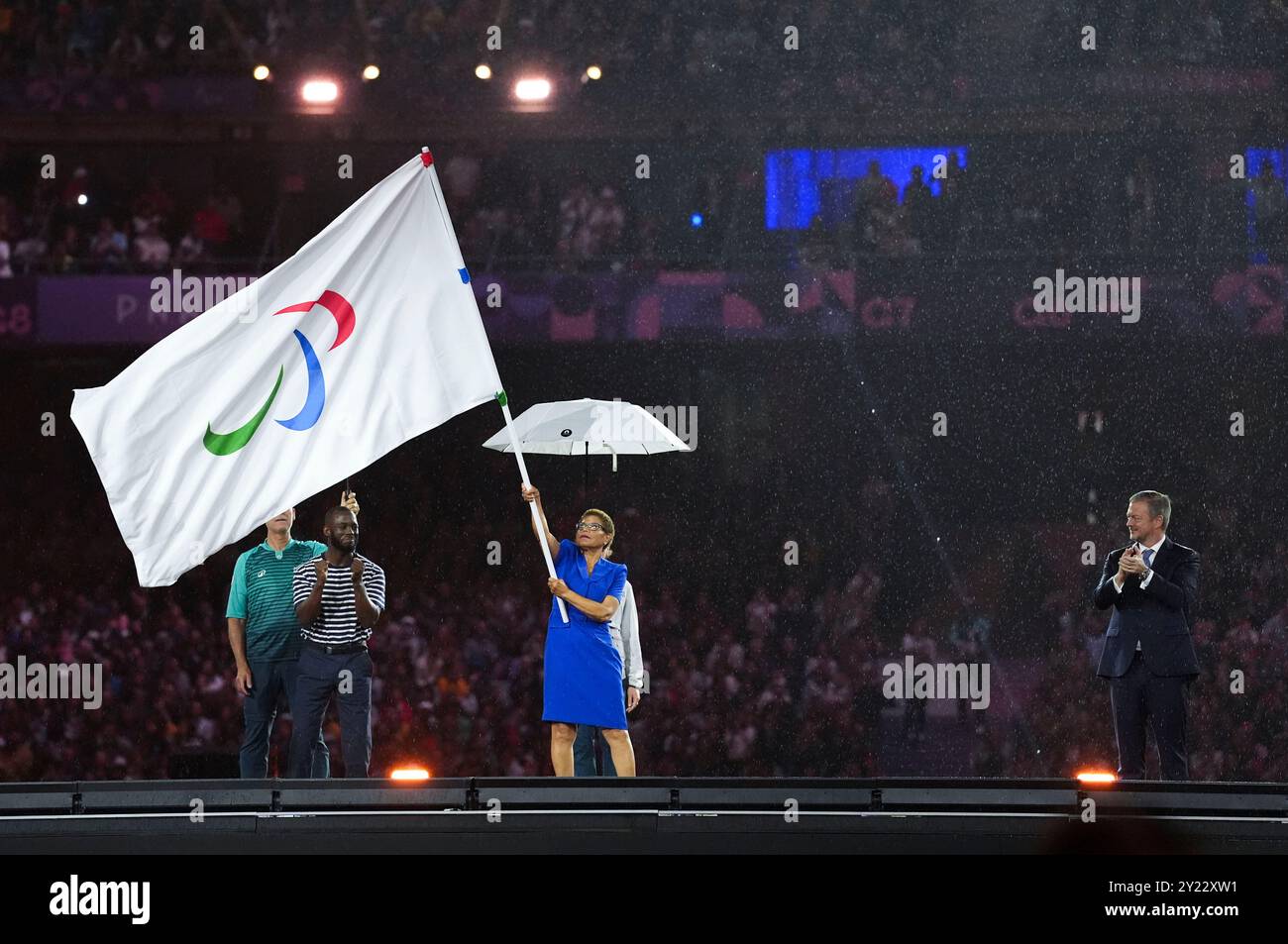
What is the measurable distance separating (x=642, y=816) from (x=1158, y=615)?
3.00 meters

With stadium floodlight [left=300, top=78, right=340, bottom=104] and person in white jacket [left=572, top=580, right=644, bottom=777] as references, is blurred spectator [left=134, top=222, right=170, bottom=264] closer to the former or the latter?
stadium floodlight [left=300, top=78, right=340, bottom=104]

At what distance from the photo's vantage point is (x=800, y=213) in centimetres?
1091

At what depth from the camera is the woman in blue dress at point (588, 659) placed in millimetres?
5473

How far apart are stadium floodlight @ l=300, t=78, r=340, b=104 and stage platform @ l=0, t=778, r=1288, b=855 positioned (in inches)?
349

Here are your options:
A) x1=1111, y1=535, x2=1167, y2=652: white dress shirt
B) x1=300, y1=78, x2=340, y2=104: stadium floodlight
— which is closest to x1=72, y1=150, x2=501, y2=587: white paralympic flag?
x1=1111, y1=535, x2=1167, y2=652: white dress shirt

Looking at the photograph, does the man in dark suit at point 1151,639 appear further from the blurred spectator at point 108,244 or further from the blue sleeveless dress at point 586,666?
the blurred spectator at point 108,244

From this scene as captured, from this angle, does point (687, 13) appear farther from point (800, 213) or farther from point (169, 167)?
point (169, 167)

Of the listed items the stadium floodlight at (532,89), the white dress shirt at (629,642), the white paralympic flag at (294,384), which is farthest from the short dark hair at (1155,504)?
the stadium floodlight at (532,89)

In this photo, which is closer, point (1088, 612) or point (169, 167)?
point (1088, 612)

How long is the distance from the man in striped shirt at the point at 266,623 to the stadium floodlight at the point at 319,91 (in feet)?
20.3

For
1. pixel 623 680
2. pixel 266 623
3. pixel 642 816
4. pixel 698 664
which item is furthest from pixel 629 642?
pixel 698 664

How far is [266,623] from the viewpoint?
5.84 m
